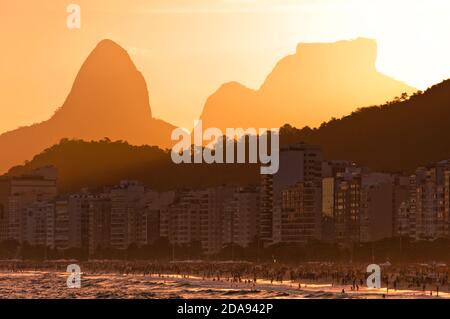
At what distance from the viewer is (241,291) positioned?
592ft
